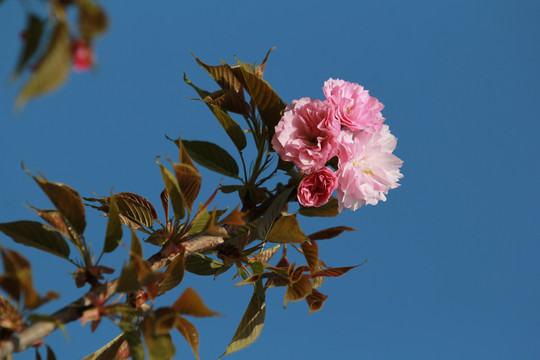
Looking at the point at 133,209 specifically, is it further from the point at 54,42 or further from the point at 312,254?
the point at 54,42

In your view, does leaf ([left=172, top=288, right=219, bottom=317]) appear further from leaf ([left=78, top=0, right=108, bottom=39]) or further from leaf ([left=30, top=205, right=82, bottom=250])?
leaf ([left=78, top=0, right=108, bottom=39])

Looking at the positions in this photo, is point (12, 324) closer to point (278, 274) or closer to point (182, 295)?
point (182, 295)

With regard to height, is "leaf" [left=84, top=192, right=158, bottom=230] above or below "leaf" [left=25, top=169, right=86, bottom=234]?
above

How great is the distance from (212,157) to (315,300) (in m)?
0.30

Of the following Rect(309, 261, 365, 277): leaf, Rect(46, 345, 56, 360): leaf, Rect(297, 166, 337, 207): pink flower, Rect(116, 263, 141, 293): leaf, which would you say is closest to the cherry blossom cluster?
Rect(297, 166, 337, 207): pink flower

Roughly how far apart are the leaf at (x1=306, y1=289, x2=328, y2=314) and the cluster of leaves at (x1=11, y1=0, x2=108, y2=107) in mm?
576

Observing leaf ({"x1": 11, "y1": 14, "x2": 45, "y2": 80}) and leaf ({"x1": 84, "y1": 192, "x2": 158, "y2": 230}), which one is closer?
leaf ({"x1": 11, "y1": 14, "x2": 45, "y2": 80})

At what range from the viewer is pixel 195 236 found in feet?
2.77

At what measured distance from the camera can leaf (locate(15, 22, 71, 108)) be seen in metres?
0.45

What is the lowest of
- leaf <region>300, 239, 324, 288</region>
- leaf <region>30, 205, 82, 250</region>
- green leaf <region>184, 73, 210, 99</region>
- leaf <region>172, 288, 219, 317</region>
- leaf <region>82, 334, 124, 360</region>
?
leaf <region>82, 334, 124, 360</region>

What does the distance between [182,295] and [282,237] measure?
0.22 m

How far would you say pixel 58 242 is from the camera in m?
0.77

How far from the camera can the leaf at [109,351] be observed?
84 cm

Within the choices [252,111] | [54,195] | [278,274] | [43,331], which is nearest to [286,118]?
[252,111]
